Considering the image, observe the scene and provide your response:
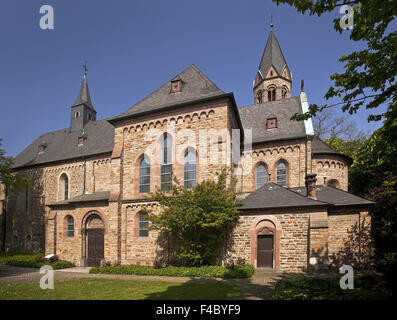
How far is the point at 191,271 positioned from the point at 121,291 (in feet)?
14.7

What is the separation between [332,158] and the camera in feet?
68.7

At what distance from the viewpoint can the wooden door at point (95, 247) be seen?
18688 mm

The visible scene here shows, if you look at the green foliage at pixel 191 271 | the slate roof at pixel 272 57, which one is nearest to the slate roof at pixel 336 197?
the green foliage at pixel 191 271

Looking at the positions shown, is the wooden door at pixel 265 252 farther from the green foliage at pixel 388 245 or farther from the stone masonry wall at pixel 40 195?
the stone masonry wall at pixel 40 195

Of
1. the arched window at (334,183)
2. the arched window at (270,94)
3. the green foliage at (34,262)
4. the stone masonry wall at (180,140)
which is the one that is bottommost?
the green foliage at (34,262)

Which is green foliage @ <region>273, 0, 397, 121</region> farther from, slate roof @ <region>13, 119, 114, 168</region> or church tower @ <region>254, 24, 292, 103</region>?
church tower @ <region>254, 24, 292, 103</region>

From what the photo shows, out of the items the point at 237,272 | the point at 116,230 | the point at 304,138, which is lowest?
the point at 237,272

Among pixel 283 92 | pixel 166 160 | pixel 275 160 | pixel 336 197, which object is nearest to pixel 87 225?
pixel 166 160

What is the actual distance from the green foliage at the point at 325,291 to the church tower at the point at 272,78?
33751 millimetres

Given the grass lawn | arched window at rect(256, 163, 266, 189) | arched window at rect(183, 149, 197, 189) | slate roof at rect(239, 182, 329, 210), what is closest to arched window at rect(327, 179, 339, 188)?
arched window at rect(256, 163, 266, 189)
